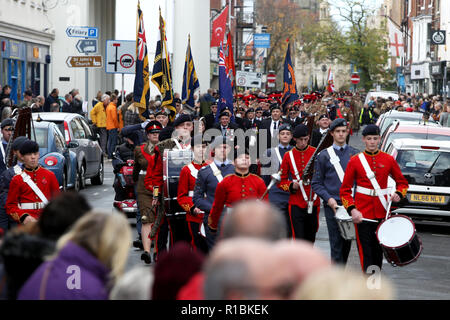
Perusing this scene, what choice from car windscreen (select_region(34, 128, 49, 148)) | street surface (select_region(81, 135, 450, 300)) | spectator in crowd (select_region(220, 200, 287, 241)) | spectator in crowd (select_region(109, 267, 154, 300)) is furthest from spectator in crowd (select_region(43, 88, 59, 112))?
spectator in crowd (select_region(220, 200, 287, 241))

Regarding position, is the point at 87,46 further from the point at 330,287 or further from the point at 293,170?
the point at 330,287

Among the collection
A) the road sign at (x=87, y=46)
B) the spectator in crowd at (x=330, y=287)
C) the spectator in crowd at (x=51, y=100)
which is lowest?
the spectator in crowd at (x=330, y=287)

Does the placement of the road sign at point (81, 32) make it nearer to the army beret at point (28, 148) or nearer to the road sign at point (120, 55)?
the road sign at point (120, 55)

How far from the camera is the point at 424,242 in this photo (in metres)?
15.3

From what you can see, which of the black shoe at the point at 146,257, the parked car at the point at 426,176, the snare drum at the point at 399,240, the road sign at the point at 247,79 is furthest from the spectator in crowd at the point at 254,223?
the road sign at the point at 247,79

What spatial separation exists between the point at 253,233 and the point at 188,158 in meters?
7.67

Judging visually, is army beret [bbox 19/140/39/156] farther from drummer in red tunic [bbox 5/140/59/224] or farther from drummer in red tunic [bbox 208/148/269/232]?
drummer in red tunic [bbox 208/148/269/232]

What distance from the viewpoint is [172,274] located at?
4.20 meters

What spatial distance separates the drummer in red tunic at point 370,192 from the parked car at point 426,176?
6.16 meters

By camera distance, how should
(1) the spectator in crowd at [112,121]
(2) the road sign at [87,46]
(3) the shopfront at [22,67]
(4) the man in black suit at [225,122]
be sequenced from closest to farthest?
(4) the man in black suit at [225,122], (2) the road sign at [87,46], (1) the spectator in crowd at [112,121], (3) the shopfront at [22,67]

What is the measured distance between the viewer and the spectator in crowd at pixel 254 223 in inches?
151

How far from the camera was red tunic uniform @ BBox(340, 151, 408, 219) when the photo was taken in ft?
33.3
